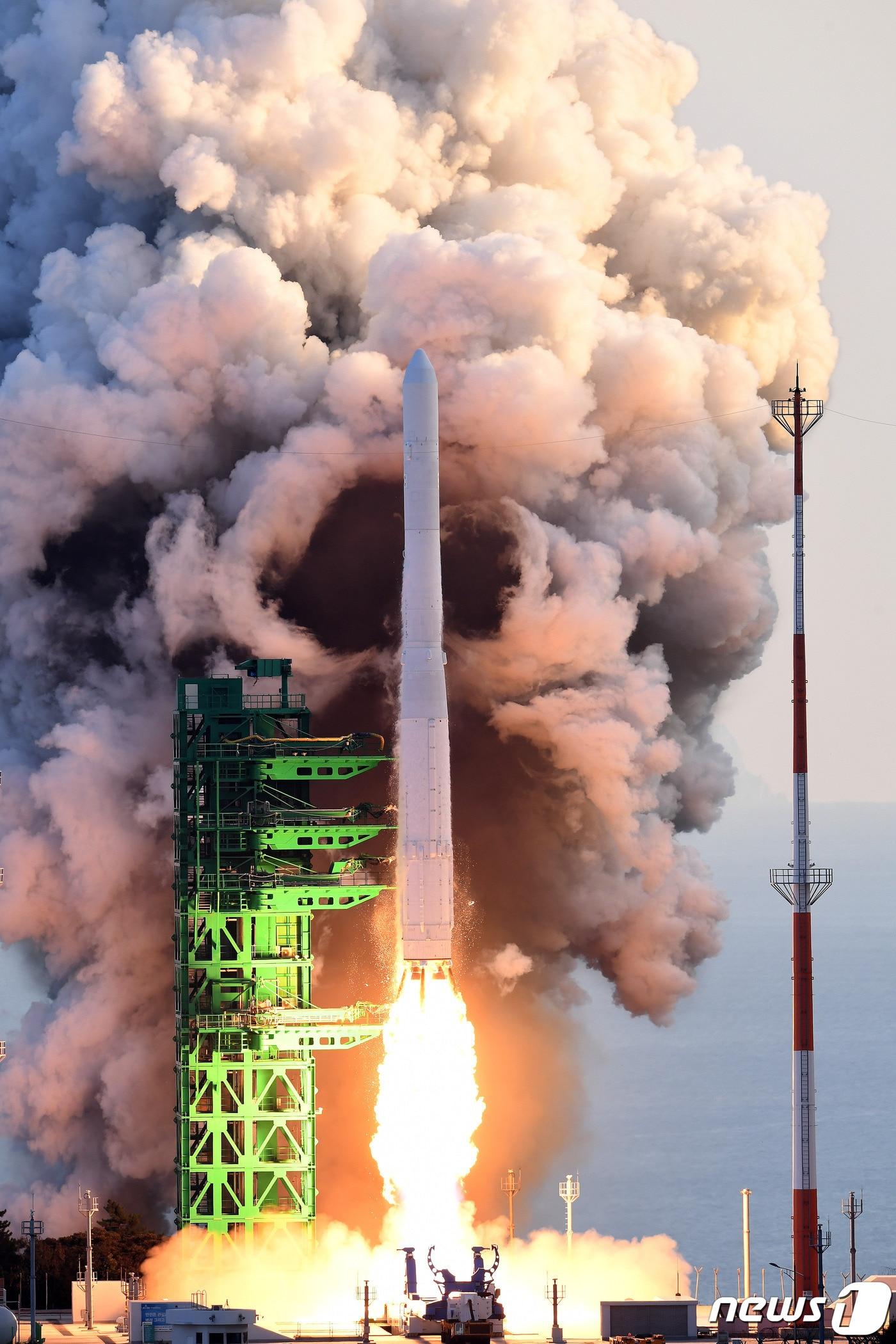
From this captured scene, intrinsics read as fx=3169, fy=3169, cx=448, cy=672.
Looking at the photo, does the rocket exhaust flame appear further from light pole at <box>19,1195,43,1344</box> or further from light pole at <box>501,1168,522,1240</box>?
light pole at <box>19,1195,43,1344</box>

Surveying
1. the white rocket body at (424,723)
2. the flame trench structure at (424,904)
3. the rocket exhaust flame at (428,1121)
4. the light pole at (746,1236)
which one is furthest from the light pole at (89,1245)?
the light pole at (746,1236)

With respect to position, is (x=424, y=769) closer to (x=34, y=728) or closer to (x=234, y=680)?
(x=234, y=680)

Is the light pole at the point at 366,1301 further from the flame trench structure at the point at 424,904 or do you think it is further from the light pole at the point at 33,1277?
the light pole at the point at 33,1277

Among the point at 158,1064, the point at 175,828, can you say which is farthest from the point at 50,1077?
the point at 175,828

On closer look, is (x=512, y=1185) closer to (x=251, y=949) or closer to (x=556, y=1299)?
(x=251, y=949)

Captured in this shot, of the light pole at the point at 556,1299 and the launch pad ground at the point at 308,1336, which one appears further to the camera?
A: the launch pad ground at the point at 308,1336

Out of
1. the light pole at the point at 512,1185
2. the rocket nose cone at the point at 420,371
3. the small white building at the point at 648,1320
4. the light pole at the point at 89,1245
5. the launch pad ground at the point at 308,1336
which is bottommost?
the launch pad ground at the point at 308,1336

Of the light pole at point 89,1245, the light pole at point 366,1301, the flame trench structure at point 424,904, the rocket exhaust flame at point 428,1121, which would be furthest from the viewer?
the light pole at point 89,1245
